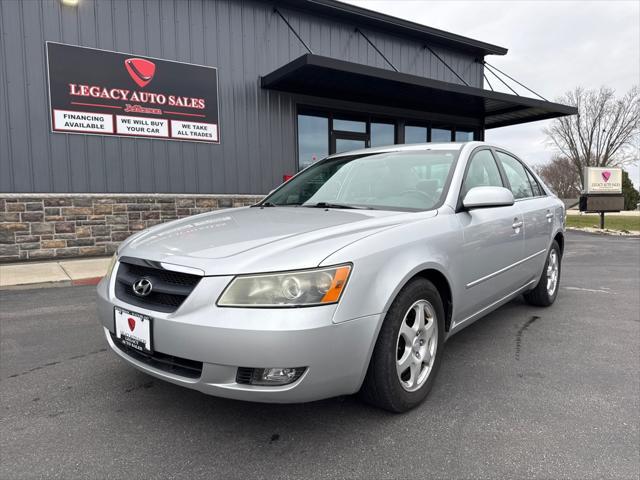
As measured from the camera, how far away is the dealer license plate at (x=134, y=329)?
6.74ft

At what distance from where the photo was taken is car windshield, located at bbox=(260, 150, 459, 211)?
2.93 meters

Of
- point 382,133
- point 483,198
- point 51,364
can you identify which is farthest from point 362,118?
point 51,364

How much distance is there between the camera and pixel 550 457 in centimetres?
200

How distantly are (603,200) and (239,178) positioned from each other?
44.8 ft

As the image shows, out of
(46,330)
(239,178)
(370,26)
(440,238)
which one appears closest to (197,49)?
(239,178)

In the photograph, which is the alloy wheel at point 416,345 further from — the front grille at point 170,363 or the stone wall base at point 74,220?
the stone wall base at point 74,220

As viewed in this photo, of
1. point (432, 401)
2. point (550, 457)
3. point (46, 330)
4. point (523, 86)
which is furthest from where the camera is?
point (523, 86)

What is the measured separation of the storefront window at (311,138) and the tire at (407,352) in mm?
8571

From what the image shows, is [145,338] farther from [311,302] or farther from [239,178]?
[239,178]

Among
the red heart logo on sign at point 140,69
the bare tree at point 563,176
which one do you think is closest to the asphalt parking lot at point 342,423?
the red heart logo on sign at point 140,69

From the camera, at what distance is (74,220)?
7898mm

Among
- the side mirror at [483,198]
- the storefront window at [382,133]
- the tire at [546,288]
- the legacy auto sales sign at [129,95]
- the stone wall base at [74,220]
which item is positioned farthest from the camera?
the storefront window at [382,133]

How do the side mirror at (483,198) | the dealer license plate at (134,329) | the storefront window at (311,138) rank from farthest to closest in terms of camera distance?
the storefront window at (311,138), the side mirror at (483,198), the dealer license plate at (134,329)

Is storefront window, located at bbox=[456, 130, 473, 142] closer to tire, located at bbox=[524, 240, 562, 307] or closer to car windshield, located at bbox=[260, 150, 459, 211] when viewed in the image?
tire, located at bbox=[524, 240, 562, 307]
